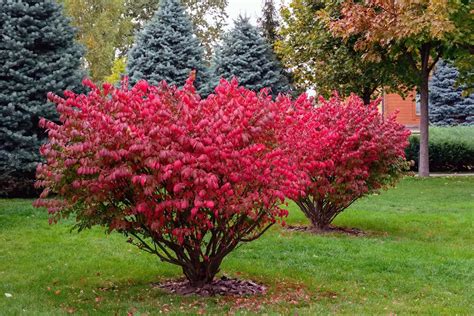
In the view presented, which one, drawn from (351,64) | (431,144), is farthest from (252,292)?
(431,144)

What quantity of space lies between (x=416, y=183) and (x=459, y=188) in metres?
1.49

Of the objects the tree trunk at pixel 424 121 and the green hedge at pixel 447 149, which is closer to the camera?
the tree trunk at pixel 424 121

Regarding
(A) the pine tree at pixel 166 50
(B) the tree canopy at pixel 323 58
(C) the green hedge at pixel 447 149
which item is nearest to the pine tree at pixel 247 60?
(B) the tree canopy at pixel 323 58

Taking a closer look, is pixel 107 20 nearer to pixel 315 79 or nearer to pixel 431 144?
pixel 315 79

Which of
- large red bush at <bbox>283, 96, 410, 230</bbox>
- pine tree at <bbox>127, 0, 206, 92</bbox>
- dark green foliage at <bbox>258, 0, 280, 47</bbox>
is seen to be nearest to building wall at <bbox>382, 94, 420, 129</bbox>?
dark green foliage at <bbox>258, 0, 280, 47</bbox>

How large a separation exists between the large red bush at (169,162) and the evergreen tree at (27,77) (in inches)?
348

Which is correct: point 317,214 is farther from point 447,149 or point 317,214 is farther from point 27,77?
point 447,149

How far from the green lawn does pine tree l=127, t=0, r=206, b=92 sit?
12.6 metres

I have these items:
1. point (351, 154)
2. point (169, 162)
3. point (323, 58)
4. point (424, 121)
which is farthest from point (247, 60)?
point (169, 162)

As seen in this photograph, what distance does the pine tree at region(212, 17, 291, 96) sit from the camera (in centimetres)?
2620

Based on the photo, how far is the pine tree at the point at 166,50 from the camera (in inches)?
924

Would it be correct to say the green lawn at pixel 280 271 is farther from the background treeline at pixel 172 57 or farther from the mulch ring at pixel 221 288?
the background treeline at pixel 172 57

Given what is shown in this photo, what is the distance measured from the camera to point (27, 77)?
14.8 meters

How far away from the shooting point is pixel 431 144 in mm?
23516
